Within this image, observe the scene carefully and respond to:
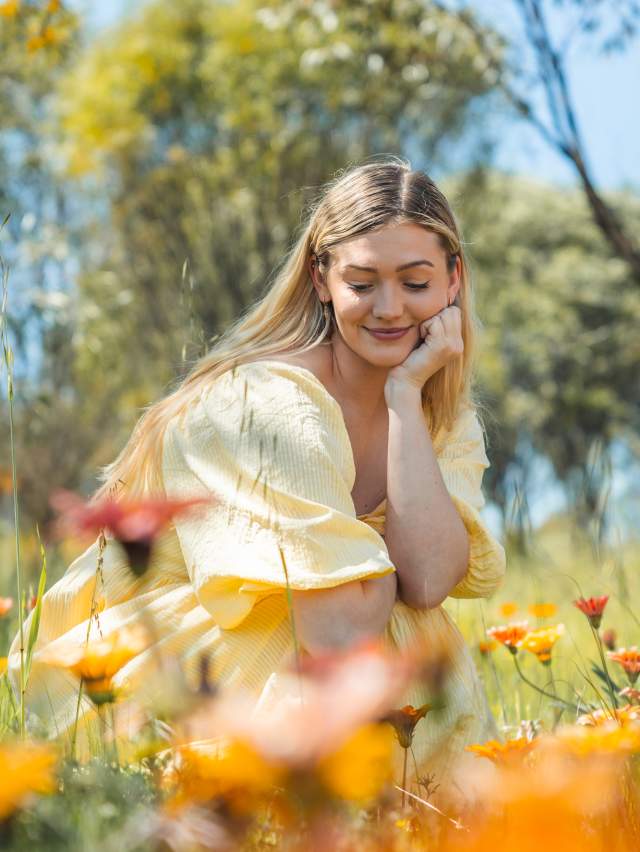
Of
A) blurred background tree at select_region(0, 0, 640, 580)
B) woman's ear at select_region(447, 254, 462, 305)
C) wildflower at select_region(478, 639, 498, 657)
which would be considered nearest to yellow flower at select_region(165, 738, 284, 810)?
wildflower at select_region(478, 639, 498, 657)

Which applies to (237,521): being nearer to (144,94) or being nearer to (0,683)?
(0,683)

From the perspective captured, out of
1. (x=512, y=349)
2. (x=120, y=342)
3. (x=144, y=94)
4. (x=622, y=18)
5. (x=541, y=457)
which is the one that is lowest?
(x=541, y=457)

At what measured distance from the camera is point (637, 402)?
745 inches

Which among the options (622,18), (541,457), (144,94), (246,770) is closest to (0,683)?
(246,770)

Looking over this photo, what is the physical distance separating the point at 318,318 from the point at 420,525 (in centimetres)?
59

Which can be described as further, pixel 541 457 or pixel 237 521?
pixel 541 457

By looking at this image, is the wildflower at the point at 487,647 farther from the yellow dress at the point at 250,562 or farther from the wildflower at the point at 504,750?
the wildflower at the point at 504,750

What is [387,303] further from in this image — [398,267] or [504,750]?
[504,750]

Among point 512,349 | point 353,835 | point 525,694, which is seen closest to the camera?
point 353,835

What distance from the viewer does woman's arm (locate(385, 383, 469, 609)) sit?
1968 millimetres

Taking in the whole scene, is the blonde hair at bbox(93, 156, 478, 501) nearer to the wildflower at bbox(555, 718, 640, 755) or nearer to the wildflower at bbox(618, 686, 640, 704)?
the wildflower at bbox(618, 686, 640, 704)

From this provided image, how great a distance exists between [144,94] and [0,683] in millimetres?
10843

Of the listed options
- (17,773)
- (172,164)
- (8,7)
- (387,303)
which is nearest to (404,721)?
(17,773)

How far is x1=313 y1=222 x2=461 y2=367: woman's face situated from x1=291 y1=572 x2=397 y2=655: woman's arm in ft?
2.04
